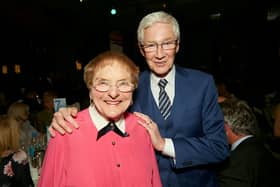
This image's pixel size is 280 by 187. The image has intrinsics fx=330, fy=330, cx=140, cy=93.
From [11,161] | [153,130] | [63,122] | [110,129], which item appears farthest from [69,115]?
[11,161]

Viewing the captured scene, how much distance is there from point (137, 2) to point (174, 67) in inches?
267

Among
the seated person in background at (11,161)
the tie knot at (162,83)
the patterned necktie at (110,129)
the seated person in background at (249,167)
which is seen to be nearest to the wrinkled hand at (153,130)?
the patterned necktie at (110,129)

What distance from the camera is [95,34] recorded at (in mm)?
9961

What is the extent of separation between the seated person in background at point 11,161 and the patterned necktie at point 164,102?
4.97ft

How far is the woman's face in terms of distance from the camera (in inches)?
51.9

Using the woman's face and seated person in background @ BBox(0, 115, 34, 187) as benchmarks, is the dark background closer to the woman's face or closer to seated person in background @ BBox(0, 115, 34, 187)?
seated person in background @ BBox(0, 115, 34, 187)

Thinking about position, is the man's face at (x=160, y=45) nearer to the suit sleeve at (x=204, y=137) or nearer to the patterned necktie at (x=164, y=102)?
the patterned necktie at (x=164, y=102)

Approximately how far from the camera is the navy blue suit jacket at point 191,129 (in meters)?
1.55

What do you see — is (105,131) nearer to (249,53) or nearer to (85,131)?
(85,131)

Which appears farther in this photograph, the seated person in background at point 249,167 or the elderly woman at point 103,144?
the seated person in background at point 249,167

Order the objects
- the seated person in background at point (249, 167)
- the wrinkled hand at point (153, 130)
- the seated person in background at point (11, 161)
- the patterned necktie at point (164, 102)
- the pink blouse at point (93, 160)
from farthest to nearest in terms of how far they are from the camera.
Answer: the seated person in background at point (11, 161)
the seated person in background at point (249, 167)
the patterned necktie at point (164, 102)
the wrinkled hand at point (153, 130)
the pink blouse at point (93, 160)

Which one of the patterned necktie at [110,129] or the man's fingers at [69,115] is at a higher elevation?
the man's fingers at [69,115]

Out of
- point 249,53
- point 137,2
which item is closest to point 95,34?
point 137,2

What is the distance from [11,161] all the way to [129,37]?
29.3 feet
